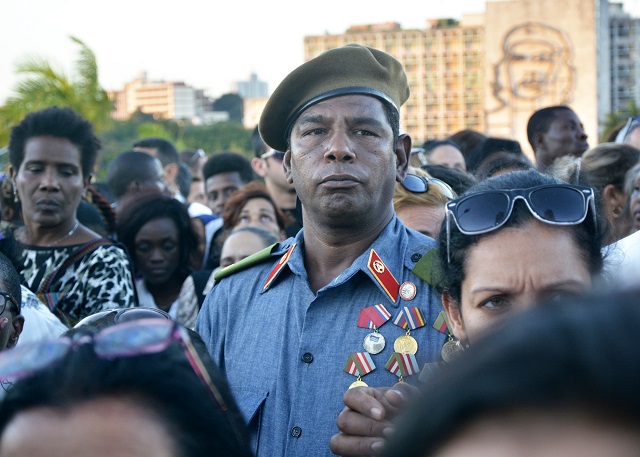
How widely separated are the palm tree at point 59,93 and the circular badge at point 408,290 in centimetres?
1163

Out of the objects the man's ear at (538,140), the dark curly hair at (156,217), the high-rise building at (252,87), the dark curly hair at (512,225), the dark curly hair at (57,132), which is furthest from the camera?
the high-rise building at (252,87)

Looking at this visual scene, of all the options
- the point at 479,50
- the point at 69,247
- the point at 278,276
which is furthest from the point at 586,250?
the point at 479,50

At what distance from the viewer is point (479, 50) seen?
169 ft

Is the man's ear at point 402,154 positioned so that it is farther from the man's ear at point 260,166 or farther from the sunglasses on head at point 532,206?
the man's ear at point 260,166

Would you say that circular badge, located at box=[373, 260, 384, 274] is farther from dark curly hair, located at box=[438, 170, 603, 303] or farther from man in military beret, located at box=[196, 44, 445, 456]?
dark curly hair, located at box=[438, 170, 603, 303]

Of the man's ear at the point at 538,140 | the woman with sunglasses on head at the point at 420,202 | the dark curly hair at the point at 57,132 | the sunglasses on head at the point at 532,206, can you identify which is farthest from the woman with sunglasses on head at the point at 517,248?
the man's ear at the point at 538,140

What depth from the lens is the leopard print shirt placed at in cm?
376

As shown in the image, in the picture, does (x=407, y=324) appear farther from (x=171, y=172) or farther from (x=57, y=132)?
(x=171, y=172)

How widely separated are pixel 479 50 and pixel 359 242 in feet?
166

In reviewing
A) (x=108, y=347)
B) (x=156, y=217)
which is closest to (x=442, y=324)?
(x=108, y=347)

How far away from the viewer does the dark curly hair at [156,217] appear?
5059 millimetres

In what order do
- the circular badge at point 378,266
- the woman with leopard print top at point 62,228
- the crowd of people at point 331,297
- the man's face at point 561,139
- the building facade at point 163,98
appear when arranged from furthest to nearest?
the building facade at point 163,98 → the man's face at point 561,139 → the woman with leopard print top at point 62,228 → the circular badge at point 378,266 → the crowd of people at point 331,297

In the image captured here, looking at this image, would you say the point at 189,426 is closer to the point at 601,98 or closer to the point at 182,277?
the point at 182,277

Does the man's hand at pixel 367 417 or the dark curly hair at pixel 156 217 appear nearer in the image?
the man's hand at pixel 367 417
